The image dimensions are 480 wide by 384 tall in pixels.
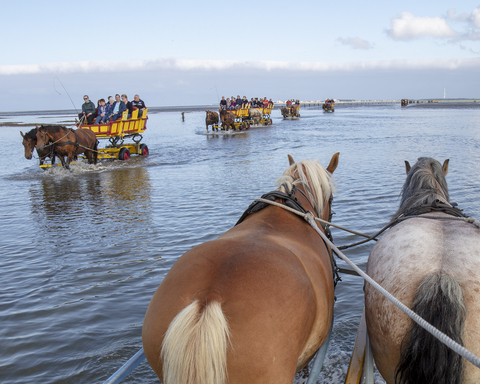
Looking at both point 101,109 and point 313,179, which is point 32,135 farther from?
point 313,179

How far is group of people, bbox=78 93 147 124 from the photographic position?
1603cm

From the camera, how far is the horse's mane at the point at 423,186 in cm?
283

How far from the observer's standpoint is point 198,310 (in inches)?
60.7

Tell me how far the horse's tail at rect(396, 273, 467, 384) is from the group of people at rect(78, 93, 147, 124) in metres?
15.6

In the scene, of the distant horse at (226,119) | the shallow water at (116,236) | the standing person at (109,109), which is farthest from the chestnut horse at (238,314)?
the distant horse at (226,119)

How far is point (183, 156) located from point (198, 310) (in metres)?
16.9

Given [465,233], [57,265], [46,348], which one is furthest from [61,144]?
[465,233]

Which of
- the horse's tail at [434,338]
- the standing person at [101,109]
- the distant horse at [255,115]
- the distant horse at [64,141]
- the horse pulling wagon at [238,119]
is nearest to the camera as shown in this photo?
the horse's tail at [434,338]

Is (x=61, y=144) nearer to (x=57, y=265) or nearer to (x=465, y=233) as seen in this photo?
(x=57, y=265)

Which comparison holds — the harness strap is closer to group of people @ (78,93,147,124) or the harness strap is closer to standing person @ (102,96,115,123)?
group of people @ (78,93,147,124)

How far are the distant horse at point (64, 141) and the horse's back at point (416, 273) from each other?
13.2 m

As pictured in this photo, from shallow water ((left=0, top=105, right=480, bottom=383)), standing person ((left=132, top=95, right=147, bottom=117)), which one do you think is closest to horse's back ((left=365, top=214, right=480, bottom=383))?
shallow water ((left=0, top=105, right=480, bottom=383))

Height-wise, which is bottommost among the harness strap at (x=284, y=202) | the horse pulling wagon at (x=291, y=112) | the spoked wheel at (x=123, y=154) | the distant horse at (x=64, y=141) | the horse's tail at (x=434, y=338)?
the horse's tail at (x=434, y=338)

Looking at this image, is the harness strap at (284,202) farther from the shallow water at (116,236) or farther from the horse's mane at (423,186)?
the shallow water at (116,236)
